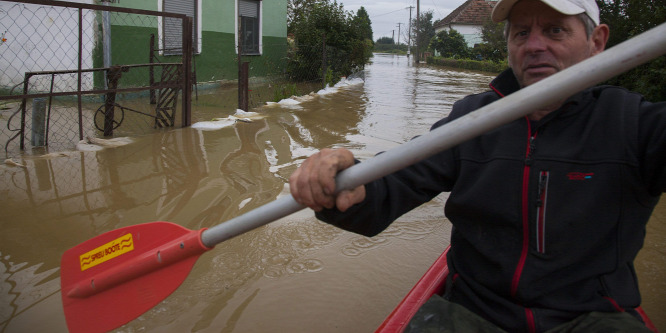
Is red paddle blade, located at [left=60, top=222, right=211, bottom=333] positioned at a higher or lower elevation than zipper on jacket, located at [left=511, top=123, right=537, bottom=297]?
lower

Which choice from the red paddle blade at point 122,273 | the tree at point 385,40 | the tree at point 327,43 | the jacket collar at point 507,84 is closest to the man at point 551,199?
the jacket collar at point 507,84

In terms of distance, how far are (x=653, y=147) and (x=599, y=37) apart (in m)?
0.49

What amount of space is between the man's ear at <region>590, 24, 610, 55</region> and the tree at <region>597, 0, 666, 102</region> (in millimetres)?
4891

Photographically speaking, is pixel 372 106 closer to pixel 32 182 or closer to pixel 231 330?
pixel 32 182

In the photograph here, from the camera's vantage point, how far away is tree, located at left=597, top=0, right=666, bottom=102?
6047 millimetres

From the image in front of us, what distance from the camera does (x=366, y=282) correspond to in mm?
3107

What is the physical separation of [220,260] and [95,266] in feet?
3.55

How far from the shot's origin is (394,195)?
5.70 feet

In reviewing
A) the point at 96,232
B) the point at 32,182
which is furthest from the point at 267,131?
the point at 96,232

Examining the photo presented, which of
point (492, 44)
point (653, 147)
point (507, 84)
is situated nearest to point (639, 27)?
point (507, 84)

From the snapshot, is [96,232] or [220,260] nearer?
[220,260]

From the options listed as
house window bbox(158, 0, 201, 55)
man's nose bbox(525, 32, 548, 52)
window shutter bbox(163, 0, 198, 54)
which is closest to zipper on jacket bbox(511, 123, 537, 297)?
man's nose bbox(525, 32, 548, 52)

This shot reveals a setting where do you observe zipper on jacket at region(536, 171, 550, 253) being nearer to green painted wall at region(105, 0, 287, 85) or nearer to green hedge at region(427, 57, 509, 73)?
green painted wall at region(105, 0, 287, 85)

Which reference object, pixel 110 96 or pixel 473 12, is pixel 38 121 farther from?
pixel 473 12
